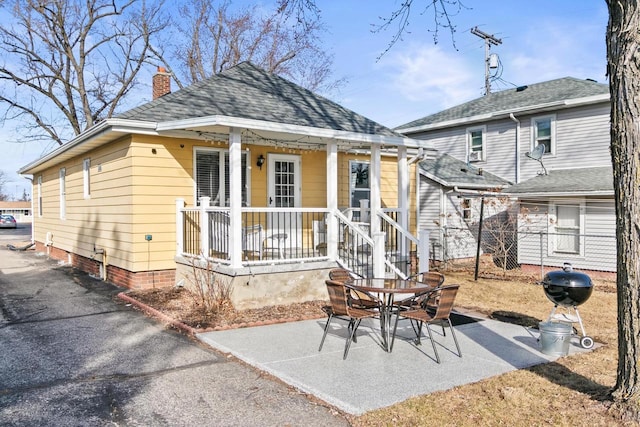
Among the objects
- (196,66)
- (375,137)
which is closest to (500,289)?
(375,137)

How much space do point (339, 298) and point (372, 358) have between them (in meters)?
0.76

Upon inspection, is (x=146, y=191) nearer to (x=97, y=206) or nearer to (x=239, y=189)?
(x=239, y=189)

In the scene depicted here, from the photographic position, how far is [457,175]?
17000mm

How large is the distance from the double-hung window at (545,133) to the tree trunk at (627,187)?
1382cm

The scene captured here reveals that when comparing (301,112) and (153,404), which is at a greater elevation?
(301,112)

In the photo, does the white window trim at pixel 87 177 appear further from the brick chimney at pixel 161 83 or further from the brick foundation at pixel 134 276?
the brick chimney at pixel 161 83

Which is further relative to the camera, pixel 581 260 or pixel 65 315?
pixel 581 260

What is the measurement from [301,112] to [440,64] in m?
4.11

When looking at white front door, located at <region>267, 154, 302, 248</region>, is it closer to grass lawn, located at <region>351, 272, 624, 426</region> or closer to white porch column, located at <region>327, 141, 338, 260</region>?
white porch column, located at <region>327, 141, 338, 260</region>

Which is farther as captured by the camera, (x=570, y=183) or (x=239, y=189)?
(x=570, y=183)

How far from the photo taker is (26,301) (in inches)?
337

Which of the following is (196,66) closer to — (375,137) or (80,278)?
(80,278)

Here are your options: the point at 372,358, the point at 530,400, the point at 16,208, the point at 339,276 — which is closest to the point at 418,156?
the point at 339,276

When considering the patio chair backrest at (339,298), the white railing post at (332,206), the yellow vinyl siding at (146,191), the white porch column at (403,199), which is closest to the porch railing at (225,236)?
the white railing post at (332,206)
